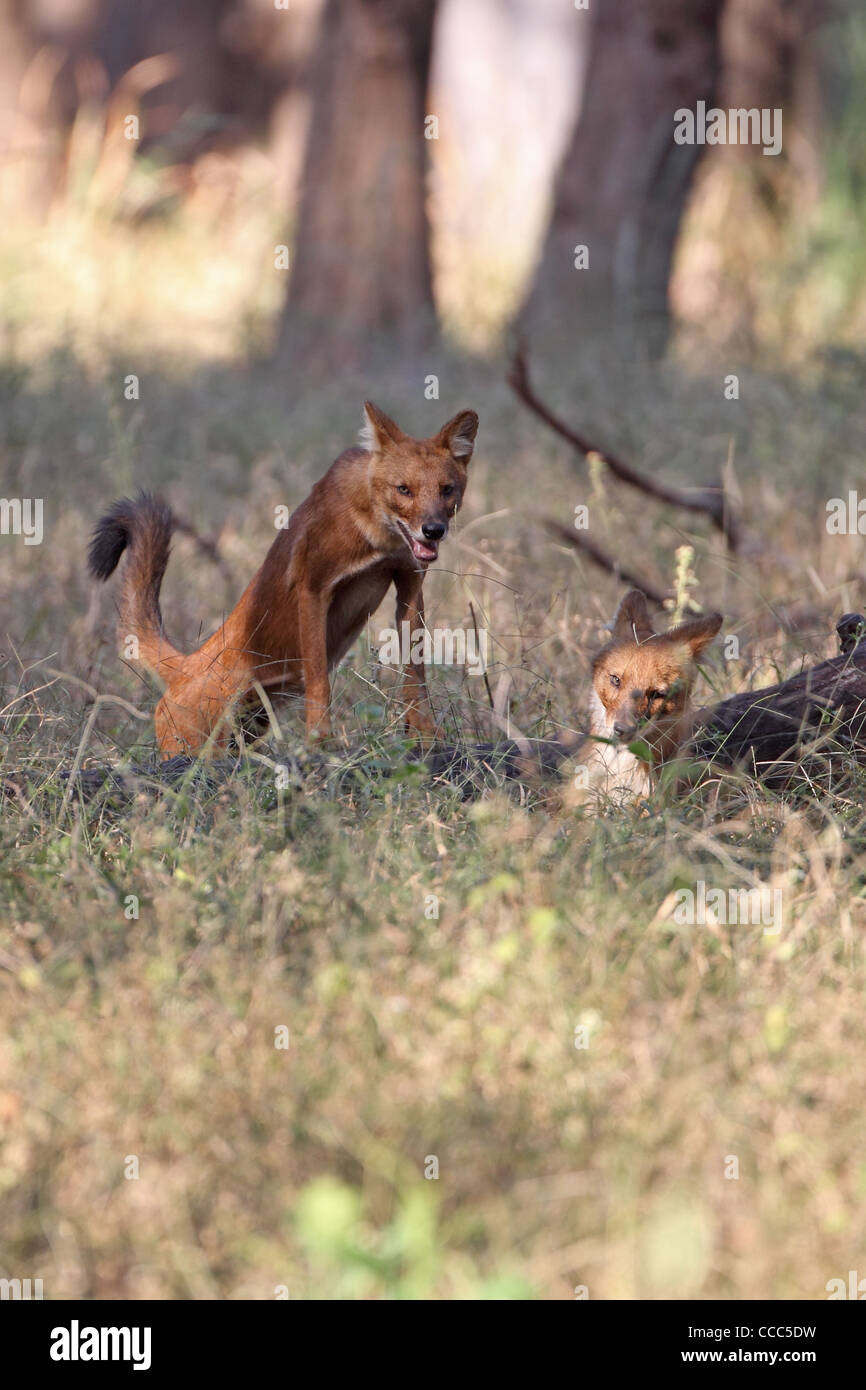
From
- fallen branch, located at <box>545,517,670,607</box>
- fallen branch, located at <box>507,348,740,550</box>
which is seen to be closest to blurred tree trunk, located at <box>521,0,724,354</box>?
fallen branch, located at <box>507,348,740,550</box>

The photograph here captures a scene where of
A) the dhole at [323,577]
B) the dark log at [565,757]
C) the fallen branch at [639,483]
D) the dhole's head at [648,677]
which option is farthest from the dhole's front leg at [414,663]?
the fallen branch at [639,483]

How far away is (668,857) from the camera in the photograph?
3373 millimetres

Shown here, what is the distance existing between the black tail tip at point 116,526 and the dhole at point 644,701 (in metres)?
1.48

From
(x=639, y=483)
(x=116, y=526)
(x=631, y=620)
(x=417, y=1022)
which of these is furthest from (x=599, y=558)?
(x=417, y=1022)

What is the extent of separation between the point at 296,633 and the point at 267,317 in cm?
778

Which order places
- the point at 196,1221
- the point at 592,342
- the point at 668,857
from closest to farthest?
the point at 196,1221, the point at 668,857, the point at 592,342

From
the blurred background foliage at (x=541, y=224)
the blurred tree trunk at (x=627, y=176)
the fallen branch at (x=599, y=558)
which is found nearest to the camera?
the fallen branch at (x=599, y=558)

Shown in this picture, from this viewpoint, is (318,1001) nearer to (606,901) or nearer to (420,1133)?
(420,1133)

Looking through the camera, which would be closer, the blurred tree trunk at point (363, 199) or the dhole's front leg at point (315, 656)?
the dhole's front leg at point (315, 656)

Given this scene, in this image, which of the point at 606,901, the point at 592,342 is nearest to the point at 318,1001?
the point at 606,901

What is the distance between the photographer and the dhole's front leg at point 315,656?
4.07 meters

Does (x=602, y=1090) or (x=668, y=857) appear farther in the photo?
(x=668, y=857)

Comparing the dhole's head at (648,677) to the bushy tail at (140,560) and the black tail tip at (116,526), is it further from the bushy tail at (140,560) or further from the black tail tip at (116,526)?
the black tail tip at (116,526)

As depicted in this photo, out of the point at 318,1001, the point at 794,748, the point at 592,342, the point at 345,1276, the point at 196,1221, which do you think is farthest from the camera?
the point at 592,342
